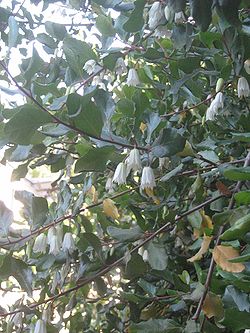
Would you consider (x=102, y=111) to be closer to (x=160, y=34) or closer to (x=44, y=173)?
(x=160, y=34)

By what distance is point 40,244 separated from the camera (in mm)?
867

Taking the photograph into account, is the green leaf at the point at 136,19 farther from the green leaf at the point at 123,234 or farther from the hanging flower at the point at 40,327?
the hanging flower at the point at 40,327

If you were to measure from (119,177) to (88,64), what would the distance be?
0.20 metres

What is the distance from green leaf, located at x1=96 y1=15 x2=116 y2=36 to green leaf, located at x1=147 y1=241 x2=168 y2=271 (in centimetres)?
37

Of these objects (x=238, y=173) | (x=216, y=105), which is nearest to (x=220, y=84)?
(x=216, y=105)

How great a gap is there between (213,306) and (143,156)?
0.25 meters

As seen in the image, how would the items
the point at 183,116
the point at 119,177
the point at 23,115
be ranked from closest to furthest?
the point at 23,115 → the point at 119,177 → the point at 183,116

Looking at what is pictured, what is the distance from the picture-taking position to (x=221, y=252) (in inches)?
26.5

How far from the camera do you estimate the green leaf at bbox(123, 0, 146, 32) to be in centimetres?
75

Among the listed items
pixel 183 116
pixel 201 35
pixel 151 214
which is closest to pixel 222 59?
pixel 201 35

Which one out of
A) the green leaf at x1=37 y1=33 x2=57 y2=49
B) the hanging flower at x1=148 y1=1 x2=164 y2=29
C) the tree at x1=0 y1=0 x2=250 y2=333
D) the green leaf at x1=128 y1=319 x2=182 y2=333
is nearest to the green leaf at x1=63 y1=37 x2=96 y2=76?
the tree at x1=0 y1=0 x2=250 y2=333

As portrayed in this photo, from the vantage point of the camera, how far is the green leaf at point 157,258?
2.70ft

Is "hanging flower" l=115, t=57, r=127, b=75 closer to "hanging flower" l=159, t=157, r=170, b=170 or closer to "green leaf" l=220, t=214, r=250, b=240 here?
"hanging flower" l=159, t=157, r=170, b=170

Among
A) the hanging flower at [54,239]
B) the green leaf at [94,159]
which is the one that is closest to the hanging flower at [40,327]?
the hanging flower at [54,239]
